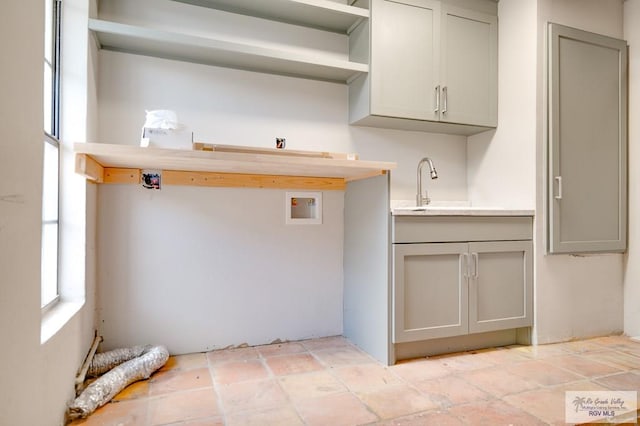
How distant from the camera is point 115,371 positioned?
1.80m

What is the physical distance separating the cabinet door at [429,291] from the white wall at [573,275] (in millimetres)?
616

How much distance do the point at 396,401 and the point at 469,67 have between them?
218 cm

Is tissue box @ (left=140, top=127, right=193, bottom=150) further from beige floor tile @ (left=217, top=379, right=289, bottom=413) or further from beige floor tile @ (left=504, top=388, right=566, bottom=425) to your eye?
beige floor tile @ (left=504, top=388, right=566, bottom=425)

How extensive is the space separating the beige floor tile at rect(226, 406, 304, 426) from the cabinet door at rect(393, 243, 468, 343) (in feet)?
2.49

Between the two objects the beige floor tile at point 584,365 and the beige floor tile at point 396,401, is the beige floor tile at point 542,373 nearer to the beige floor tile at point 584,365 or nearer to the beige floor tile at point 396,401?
the beige floor tile at point 584,365

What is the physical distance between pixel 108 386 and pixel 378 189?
1656 mm

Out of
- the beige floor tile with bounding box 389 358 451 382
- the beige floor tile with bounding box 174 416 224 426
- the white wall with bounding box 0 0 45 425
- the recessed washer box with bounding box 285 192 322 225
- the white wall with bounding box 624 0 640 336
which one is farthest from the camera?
the white wall with bounding box 624 0 640 336

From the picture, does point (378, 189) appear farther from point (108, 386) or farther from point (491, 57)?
point (108, 386)

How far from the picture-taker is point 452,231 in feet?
7.33

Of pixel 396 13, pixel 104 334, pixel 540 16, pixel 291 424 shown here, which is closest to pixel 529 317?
pixel 291 424

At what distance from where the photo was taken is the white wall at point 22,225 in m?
0.93

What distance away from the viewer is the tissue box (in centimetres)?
170

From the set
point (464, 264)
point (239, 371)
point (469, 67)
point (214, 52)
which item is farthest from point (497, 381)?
point (214, 52)

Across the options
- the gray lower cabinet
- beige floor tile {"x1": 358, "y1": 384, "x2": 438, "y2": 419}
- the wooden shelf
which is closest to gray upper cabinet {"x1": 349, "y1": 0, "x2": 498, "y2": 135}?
the wooden shelf
